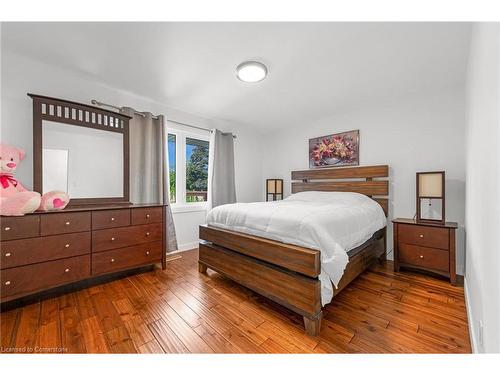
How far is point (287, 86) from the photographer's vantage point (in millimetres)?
2525

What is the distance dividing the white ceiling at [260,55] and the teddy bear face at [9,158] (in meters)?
0.93

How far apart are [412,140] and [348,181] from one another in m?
0.94

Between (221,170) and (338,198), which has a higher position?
(221,170)

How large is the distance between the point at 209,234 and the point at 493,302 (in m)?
2.07

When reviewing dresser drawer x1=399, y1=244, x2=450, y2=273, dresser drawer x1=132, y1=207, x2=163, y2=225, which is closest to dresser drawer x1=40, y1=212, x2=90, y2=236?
dresser drawer x1=132, y1=207, x2=163, y2=225

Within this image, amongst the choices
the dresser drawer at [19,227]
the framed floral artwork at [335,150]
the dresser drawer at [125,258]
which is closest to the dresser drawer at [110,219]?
the dresser drawer at [125,258]

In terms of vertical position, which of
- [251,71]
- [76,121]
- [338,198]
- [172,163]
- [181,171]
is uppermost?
[251,71]

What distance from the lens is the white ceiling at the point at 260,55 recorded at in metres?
1.60

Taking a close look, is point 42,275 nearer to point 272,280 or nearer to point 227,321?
point 227,321

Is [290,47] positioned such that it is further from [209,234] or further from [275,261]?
[209,234]

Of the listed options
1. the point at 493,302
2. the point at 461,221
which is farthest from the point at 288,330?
the point at 461,221

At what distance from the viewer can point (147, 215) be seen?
2.43m

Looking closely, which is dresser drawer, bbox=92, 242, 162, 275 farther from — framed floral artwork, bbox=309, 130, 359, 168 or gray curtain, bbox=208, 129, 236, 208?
framed floral artwork, bbox=309, 130, 359, 168

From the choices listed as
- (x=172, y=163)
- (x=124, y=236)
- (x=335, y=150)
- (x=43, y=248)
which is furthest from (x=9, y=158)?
(x=335, y=150)
